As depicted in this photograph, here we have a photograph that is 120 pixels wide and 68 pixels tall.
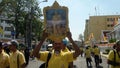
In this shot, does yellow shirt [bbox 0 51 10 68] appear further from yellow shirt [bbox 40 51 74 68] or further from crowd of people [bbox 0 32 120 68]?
yellow shirt [bbox 40 51 74 68]

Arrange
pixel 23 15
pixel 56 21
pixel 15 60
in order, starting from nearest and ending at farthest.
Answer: pixel 56 21 < pixel 15 60 < pixel 23 15

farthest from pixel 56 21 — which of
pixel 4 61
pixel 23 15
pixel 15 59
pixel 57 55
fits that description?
pixel 23 15

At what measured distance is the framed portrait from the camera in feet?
20.8

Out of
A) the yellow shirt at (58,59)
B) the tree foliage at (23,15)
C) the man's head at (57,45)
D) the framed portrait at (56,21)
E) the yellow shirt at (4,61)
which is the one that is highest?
the framed portrait at (56,21)

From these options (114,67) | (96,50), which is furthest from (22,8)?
(114,67)

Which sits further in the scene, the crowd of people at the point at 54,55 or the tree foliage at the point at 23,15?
the tree foliage at the point at 23,15

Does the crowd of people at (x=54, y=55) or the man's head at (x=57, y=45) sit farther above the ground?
the man's head at (x=57, y=45)

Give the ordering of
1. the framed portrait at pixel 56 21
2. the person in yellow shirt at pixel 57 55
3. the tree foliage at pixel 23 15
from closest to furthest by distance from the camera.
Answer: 1. the framed portrait at pixel 56 21
2. the person in yellow shirt at pixel 57 55
3. the tree foliage at pixel 23 15

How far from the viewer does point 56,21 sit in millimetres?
6410

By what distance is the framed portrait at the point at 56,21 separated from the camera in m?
6.34

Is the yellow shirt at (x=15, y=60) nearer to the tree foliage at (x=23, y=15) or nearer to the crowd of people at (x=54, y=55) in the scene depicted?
the crowd of people at (x=54, y=55)

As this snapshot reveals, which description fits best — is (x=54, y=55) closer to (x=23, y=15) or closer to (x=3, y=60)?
(x=3, y=60)

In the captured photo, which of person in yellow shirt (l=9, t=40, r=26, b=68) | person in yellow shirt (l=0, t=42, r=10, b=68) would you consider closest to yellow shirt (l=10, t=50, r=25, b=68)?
person in yellow shirt (l=9, t=40, r=26, b=68)

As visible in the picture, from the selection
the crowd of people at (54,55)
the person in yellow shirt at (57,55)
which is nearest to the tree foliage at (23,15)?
the crowd of people at (54,55)
